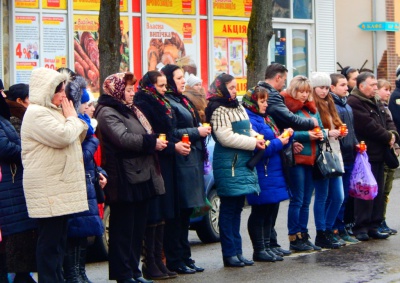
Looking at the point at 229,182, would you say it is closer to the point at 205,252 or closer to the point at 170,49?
the point at 205,252

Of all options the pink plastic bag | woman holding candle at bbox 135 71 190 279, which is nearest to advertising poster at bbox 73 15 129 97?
the pink plastic bag

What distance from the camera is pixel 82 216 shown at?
855 centimetres

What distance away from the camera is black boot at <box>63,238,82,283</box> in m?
8.70

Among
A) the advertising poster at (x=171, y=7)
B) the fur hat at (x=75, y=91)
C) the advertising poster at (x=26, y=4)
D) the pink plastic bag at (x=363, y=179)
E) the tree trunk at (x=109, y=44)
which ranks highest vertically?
the advertising poster at (x=171, y=7)

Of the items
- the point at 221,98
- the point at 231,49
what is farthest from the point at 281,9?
the point at 221,98

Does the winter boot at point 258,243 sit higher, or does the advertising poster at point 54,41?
the advertising poster at point 54,41

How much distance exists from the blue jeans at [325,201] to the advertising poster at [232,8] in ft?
41.4

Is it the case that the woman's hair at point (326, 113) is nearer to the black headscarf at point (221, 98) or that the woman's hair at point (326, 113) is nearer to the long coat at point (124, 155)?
the black headscarf at point (221, 98)

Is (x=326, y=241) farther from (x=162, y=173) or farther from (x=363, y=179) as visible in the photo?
(x=162, y=173)

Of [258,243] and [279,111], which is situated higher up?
[279,111]

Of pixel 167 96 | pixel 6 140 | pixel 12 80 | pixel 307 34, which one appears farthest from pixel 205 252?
pixel 307 34

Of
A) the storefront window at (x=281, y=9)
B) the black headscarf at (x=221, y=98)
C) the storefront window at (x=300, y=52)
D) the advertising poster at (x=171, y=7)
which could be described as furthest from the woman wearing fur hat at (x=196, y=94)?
the storefront window at (x=300, y=52)

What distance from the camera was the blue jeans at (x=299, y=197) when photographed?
10820 mm

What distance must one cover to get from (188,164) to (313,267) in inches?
66.4
